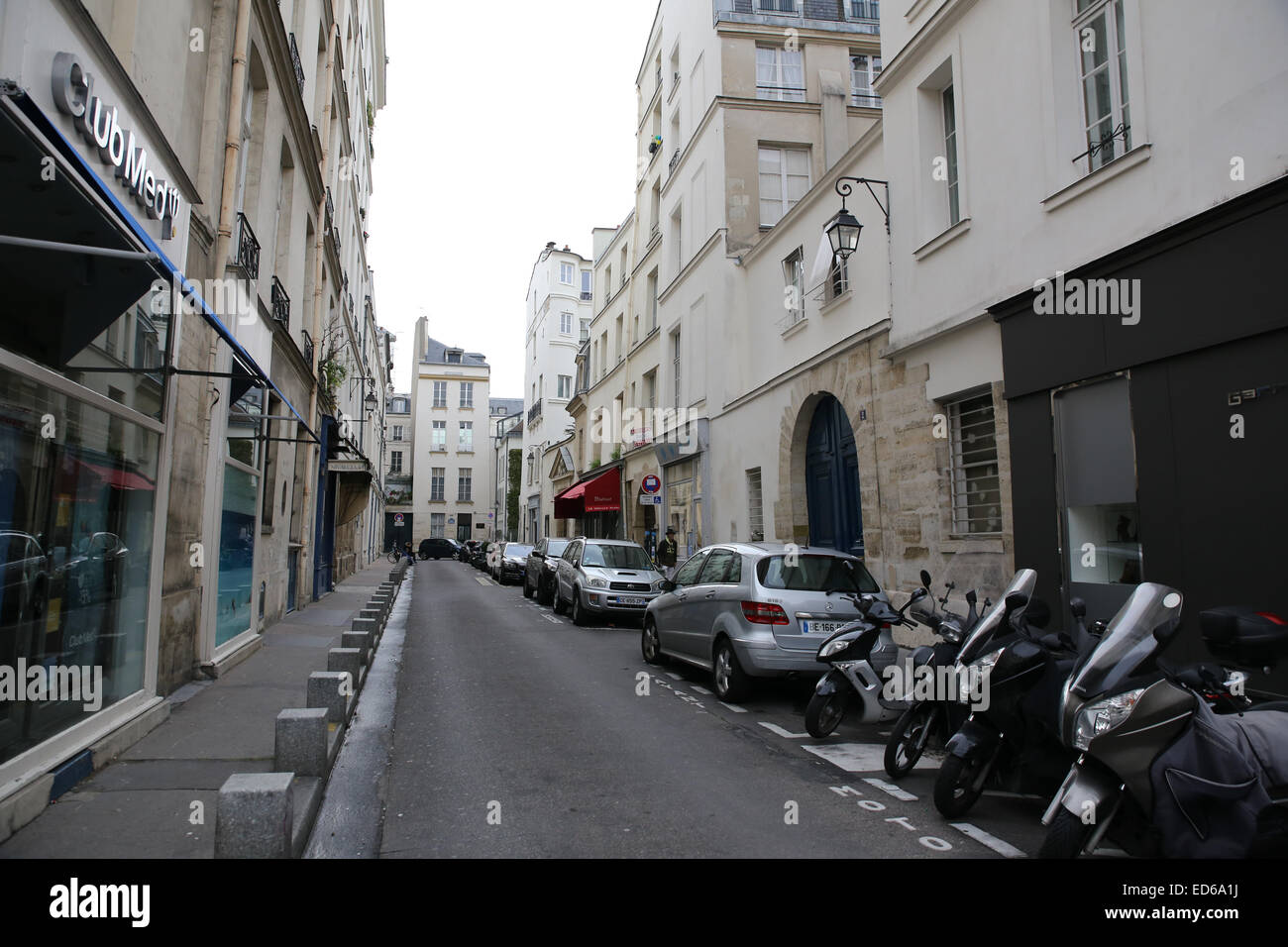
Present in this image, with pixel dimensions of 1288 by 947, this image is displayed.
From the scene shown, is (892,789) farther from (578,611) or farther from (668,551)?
(668,551)

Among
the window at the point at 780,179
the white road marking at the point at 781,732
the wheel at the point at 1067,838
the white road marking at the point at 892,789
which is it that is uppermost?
the window at the point at 780,179

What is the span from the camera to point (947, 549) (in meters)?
9.25

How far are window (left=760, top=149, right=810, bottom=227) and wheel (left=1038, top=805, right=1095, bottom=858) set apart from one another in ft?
51.4

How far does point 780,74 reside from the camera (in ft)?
59.1

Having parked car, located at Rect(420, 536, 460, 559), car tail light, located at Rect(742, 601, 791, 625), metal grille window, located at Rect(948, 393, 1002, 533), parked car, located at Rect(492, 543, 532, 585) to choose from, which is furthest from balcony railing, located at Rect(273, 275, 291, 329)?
parked car, located at Rect(420, 536, 460, 559)

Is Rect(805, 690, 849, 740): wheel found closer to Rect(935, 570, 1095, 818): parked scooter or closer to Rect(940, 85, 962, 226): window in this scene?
Rect(935, 570, 1095, 818): parked scooter

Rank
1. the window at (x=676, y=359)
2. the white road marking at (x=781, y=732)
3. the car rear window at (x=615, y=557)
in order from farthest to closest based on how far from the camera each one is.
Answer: the window at (x=676, y=359) < the car rear window at (x=615, y=557) < the white road marking at (x=781, y=732)

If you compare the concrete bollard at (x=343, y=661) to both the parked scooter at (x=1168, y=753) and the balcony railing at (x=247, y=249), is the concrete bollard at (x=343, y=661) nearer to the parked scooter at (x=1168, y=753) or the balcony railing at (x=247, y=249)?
the balcony railing at (x=247, y=249)

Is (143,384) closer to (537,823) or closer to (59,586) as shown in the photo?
(59,586)

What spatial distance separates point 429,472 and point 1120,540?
5510 cm

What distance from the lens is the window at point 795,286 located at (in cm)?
1388

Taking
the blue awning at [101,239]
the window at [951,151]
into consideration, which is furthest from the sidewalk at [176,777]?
the window at [951,151]

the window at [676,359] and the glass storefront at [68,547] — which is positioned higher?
the window at [676,359]

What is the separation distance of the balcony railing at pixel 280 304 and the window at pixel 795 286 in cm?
821
